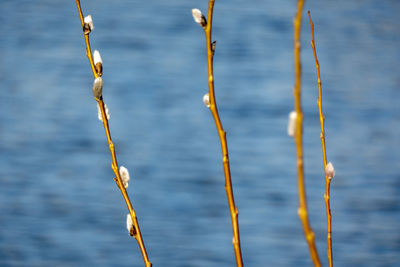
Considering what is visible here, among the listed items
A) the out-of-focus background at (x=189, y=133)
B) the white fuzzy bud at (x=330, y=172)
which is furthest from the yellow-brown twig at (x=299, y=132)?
the out-of-focus background at (x=189, y=133)

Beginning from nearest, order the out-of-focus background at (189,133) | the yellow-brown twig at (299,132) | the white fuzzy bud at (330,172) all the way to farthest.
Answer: the yellow-brown twig at (299,132), the white fuzzy bud at (330,172), the out-of-focus background at (189,133)

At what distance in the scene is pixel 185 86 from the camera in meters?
2.49

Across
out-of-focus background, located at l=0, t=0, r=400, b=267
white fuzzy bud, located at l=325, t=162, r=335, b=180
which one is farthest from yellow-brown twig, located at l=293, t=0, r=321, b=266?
out-of-focus background, located at l=0, t=0, r=400, b=267

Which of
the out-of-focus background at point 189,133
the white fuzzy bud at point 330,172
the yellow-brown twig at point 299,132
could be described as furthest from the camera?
the out-of-focus background at point 189,133

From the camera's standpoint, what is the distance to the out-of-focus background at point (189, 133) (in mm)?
1594

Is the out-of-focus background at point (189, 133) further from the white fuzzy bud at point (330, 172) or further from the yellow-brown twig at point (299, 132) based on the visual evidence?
the yellow-brown twig at point (299, 132)

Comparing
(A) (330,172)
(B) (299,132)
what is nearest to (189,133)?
(A) (330,172)

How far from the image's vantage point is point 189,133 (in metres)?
2.16

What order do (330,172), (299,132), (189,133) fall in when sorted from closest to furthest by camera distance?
(299,132) < (330,172) < (189,133)

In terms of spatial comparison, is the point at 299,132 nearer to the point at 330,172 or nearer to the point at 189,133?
the point at 330,172

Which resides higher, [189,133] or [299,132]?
[189,133]

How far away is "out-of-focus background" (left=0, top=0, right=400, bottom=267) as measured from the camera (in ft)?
5.23

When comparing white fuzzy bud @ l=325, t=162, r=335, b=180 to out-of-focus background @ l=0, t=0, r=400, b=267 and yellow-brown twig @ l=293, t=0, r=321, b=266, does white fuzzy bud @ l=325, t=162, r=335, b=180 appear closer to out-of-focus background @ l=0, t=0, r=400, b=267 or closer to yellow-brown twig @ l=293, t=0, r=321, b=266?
yellow-brown twig @ l=293, t=0, r=321, b=266

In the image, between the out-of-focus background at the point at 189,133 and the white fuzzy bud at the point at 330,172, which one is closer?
the white fuzzy bud at the point at 330,172
